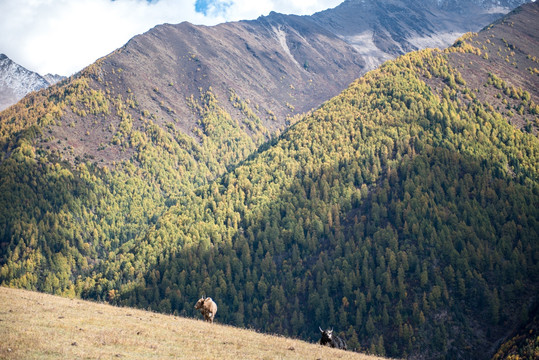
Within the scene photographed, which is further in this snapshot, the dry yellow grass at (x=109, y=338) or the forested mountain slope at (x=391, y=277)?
the forested mountain slope at (x=391, y=277)

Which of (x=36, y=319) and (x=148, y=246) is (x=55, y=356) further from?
(x=148, y=246)

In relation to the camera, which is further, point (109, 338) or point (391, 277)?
point (391, 277)

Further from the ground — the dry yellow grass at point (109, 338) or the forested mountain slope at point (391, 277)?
the dry yellow grass at point (109, 338)

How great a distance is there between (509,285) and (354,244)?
62.4m

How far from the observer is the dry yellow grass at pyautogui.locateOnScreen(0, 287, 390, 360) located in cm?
2436

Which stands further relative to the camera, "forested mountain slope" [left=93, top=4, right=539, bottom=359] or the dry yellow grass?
"forested mountain slope" [left=93, top=4, right=539, bottom=359]

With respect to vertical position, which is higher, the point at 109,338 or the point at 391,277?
the point at 109,338

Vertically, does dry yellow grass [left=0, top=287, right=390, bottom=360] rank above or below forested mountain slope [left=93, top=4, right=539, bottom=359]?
above

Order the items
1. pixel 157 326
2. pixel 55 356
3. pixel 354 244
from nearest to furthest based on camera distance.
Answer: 1. pixel 55 356
2. pixel 157 326
3. pixel 354 244

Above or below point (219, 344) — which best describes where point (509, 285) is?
below

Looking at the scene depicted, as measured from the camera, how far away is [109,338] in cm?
2831

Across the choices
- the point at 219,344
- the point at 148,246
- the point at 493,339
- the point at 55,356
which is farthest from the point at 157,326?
the point at 148,246

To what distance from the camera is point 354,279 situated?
17288 cm

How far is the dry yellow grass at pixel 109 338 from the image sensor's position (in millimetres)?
24359
